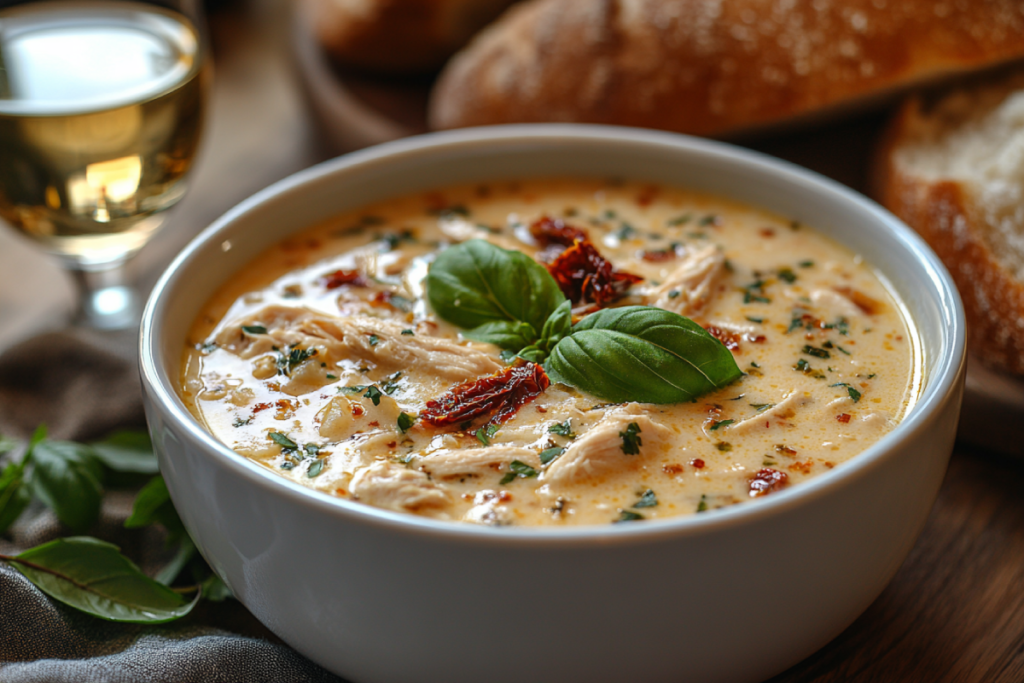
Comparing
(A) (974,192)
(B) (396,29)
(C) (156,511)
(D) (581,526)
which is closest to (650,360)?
(D) (581,526)

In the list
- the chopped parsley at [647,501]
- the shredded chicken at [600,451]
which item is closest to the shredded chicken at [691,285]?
the shredded chicken at [600,451]

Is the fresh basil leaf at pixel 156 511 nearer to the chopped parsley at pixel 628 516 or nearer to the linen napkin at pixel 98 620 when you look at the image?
the linen napkin at pixel 98 620

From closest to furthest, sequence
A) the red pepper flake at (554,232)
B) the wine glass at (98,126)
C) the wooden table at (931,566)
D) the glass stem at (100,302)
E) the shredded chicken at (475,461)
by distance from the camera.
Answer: the shredded chicken at (475,461) < the wooden table at (931,566) < the red pepper flake at (554,232) < the wine glass at (98,126) < the glass stem at (100,302)

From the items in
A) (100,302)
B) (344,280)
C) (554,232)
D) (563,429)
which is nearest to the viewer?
(563,429)

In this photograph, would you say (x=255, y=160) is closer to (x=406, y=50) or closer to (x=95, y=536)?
(x=406, y=50)

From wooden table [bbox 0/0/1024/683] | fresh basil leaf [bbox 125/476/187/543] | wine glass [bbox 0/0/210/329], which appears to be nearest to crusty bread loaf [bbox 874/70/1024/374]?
wooden table [bbox 0/0/1024/683]

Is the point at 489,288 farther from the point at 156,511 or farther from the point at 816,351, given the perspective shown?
A: the point at 156,511
